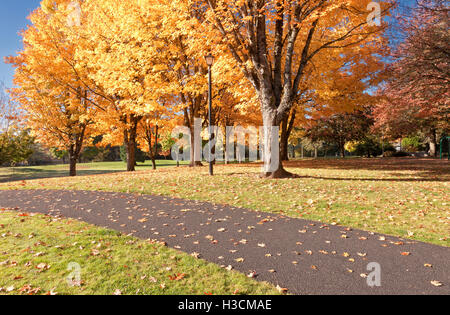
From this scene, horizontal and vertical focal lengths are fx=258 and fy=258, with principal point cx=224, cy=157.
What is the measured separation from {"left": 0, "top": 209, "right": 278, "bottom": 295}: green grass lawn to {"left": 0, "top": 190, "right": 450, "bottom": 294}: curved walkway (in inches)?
14.6

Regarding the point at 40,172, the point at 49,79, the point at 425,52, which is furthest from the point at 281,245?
the point at 40,172

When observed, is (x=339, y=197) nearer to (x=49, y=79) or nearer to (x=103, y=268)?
(x=103, y=268)

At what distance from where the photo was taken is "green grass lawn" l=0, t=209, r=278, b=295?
338 centimetres

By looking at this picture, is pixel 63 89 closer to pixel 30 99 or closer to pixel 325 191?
pixel 30 99

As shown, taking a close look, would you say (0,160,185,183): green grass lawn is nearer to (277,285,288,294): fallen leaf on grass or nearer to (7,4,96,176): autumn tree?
(7,4,96,176): autumn tree

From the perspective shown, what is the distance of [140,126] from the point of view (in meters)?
27.6

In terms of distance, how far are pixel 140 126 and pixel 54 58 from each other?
10677 millimetres

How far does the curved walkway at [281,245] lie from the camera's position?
3.54 m

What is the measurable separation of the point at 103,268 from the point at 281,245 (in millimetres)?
3021

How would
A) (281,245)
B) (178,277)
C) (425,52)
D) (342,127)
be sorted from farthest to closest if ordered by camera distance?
1. (342,127)
2. (425,52)
3. (281,245)
4. (178,277)

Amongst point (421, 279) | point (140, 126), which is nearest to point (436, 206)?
point (421, 279)

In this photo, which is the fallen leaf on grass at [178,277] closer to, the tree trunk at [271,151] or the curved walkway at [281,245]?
the curved walkway at [281,245]

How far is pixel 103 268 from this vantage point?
3.90m
